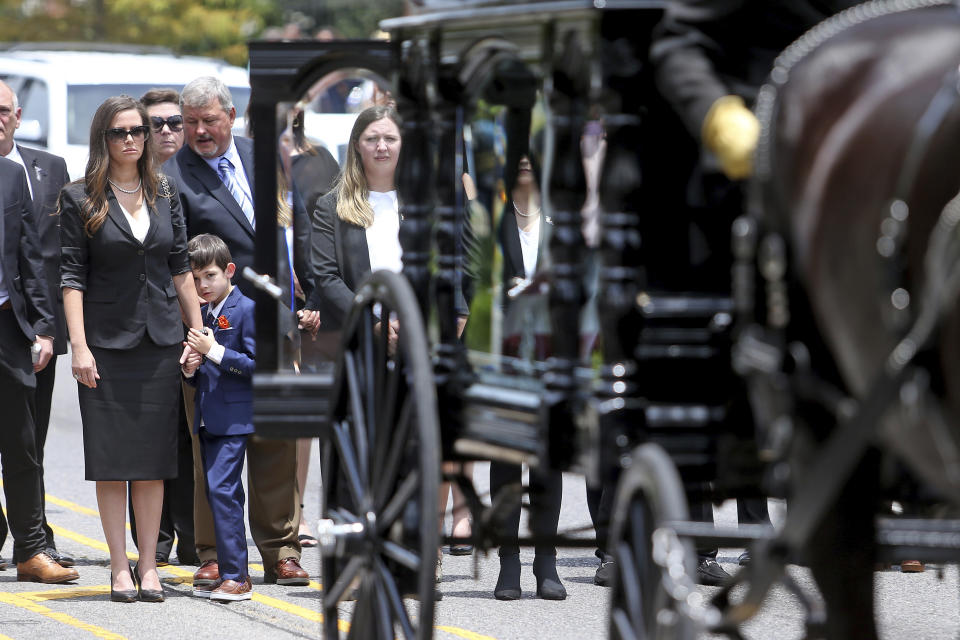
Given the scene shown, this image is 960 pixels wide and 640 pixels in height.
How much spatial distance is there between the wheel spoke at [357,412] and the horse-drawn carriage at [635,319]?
1cm

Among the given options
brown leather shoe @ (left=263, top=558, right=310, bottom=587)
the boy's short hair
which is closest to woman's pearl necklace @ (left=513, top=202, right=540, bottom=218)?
the boy's short hair

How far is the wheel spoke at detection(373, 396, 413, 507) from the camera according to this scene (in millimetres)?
4546

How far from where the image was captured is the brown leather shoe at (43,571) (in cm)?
732

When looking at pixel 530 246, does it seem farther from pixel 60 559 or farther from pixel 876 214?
pixel 60 559

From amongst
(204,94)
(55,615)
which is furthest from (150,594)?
(204,94)

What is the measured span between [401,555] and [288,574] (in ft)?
9.84

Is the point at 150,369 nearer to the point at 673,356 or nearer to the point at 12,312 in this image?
the point at 12,312

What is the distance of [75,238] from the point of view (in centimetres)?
705

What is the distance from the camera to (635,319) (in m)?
3.95

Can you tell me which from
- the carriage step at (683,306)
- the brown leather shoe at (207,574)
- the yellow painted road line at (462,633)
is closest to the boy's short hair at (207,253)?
the brown leather shoe at (207,574)

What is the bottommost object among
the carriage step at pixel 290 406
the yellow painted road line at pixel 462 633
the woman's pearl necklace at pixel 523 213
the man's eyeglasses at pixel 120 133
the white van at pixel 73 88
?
the yellow painted road line at pixel 462 633

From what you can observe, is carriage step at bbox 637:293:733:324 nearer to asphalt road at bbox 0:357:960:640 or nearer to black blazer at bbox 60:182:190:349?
asphalt road at bbox 0:357:960:640

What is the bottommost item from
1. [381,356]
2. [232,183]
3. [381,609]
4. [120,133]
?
[381,609]

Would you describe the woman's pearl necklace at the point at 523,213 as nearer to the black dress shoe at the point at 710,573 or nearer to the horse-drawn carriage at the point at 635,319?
the horse-drawn carriage at the point at 635,319
